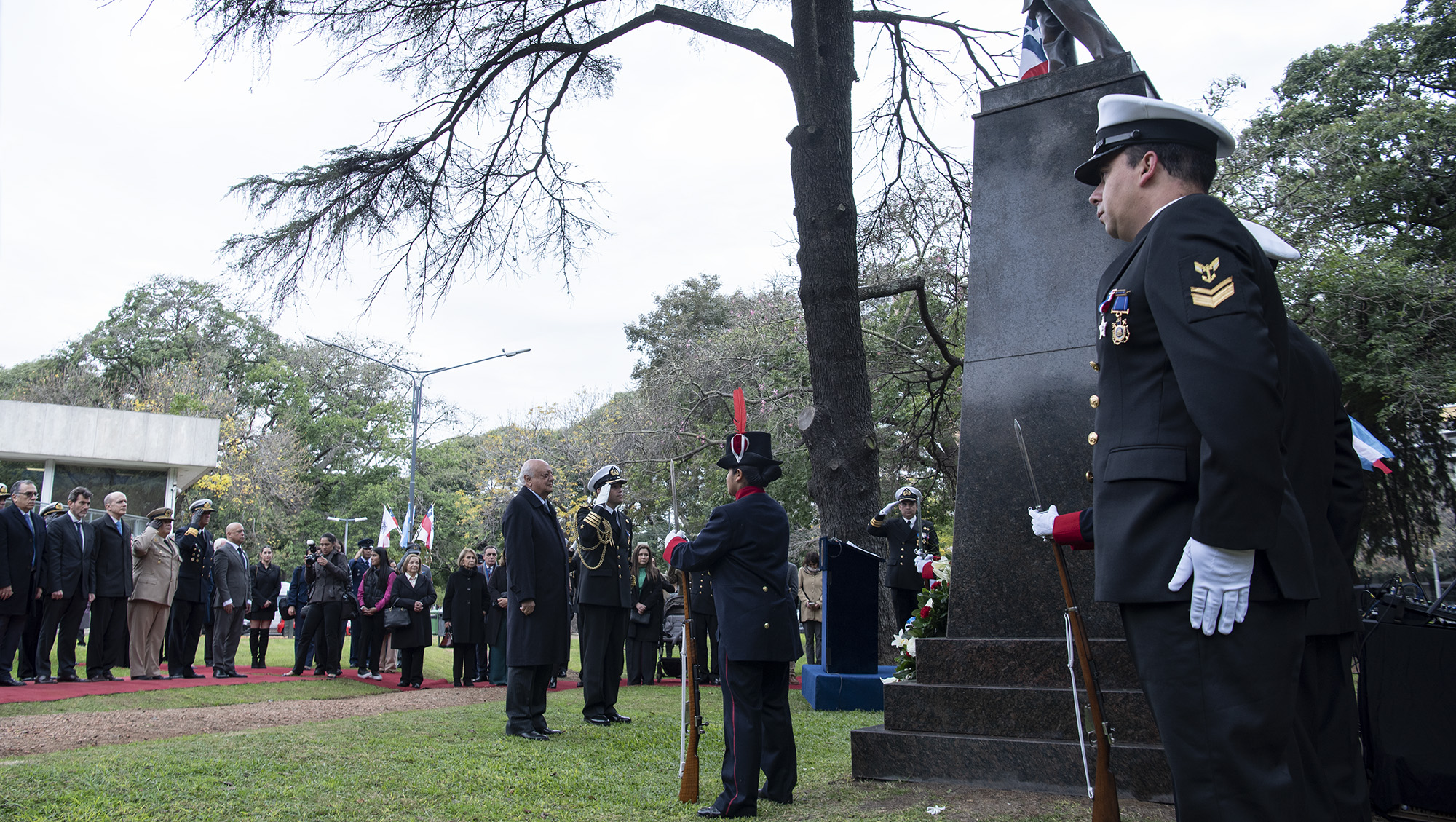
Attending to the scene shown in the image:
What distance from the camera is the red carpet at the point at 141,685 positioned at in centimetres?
937

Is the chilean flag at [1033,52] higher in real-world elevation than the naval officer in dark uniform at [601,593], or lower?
higher

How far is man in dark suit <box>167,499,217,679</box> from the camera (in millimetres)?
12461

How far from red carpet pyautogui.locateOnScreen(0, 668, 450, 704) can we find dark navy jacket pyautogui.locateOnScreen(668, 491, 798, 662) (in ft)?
25.3

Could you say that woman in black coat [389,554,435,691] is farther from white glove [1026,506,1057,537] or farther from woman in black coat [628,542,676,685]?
white glove [1026,506,1057,537]

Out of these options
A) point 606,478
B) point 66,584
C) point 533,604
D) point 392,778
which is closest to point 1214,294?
point 392,778

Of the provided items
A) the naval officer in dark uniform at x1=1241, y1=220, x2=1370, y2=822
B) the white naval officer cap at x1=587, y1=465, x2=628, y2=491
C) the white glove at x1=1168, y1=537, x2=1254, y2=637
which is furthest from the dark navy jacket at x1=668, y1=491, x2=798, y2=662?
the white naval officer cap at x1=587, y1=465, x2=628, y2=491

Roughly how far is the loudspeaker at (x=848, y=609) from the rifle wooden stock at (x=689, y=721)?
14.9 feet

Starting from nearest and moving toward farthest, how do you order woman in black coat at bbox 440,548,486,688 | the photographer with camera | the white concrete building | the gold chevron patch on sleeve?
the gold chevron patch on sleeve < woman in black coat at bbox 440,548,486,688 < the photographer with camera < the white concrete building

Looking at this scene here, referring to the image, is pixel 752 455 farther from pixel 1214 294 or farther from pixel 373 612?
pixel 373 612

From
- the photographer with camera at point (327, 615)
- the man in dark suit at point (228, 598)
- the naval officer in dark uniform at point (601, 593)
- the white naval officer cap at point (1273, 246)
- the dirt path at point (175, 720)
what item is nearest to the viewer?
the white naval officer cap at point (1273, 246)

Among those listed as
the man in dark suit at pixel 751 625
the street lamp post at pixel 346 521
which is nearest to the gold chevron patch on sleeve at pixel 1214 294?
the man in dark suit at pixel 751 625

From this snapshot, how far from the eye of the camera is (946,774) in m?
5.02

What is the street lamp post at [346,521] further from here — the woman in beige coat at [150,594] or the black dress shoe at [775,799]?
the black dress shoe at [775,799]

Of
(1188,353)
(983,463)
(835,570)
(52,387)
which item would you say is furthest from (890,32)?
(52,387)
